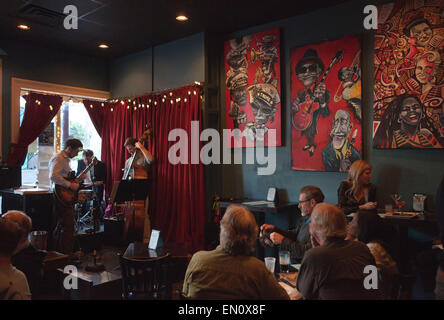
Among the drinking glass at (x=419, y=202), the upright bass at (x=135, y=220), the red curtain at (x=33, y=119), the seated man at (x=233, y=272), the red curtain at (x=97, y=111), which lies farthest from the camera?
the red curtain at (x=97, y=111)

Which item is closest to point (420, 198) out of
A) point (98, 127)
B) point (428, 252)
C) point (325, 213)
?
point (428, 252)

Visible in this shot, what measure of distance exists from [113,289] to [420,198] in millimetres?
3357

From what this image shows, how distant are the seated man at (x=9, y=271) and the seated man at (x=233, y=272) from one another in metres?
0.88

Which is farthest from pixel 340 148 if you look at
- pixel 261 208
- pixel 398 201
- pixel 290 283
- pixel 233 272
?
pixel 233 272

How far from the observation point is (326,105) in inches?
182

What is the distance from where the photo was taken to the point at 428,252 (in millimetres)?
3318

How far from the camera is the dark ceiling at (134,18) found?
4.60m

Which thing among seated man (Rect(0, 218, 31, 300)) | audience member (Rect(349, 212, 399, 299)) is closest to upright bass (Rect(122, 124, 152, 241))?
seated man (Rect(0, 218, 31, 300))

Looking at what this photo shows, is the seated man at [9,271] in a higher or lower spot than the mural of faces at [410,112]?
lower

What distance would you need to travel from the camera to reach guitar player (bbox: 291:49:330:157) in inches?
183

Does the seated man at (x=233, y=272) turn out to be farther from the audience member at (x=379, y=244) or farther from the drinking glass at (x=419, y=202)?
the drinking glass at (x=419, y=202)

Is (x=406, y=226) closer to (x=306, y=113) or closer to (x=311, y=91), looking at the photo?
(x=306, y=113)
